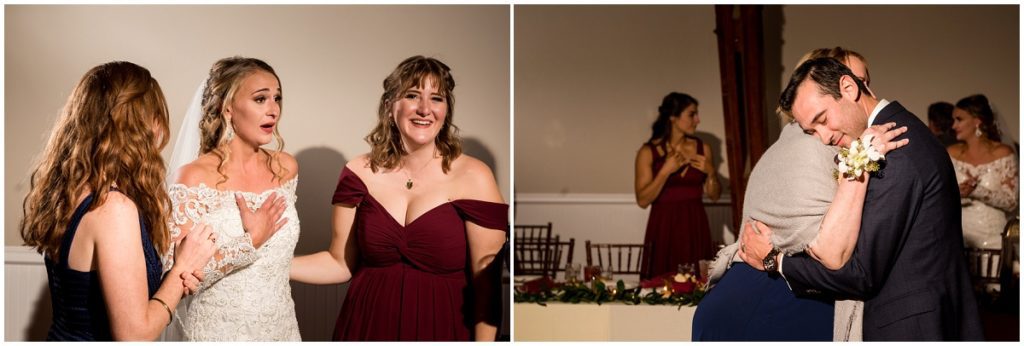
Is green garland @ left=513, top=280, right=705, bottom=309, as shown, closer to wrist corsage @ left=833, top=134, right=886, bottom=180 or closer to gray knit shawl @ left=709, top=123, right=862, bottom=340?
gray knit shawl @ left=709, top=123, right=862, bottom=340

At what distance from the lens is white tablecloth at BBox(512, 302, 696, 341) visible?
4.40 metres

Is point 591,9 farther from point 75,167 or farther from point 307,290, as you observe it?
point 75,167

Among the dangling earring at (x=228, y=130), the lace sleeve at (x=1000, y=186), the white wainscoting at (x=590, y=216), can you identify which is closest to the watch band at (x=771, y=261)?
the lace sleeve at (x=1000, y=186)

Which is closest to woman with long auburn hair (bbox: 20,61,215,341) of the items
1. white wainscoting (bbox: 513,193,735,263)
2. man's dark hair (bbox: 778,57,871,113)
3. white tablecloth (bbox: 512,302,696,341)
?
white tablecloth (bbox: 512,302,696,341)

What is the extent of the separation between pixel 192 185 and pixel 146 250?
0.36m

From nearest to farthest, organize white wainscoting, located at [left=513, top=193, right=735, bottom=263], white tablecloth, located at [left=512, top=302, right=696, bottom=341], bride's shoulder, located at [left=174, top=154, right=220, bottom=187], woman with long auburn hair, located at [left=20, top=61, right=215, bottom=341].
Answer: woman with long auburn hair, located at [left=20, top=61, right=215, bottom=341] < bride's shoulder, located at [left=174, top=154, right=220, bottom=187] < white tablecloth, located at [left=512, top=302, right=696, bottom=341] < white wainscoting, located at [left=513, top=193, right=735, bottom=263]

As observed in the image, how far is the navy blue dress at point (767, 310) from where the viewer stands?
3.87 m

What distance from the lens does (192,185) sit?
153 inches

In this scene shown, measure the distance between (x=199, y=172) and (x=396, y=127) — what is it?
78cm

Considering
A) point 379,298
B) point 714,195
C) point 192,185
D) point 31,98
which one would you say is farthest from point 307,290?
point 714,195

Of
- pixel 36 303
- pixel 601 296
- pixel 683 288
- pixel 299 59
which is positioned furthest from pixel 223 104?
pixel 683 288

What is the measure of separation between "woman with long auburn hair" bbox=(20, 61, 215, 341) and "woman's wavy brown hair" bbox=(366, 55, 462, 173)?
0.74 meters

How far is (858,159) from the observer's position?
3.57 metres

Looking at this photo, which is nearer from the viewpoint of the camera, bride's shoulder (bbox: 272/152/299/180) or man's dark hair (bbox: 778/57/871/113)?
man's dark hair (bbox: 778/57/871/113)
